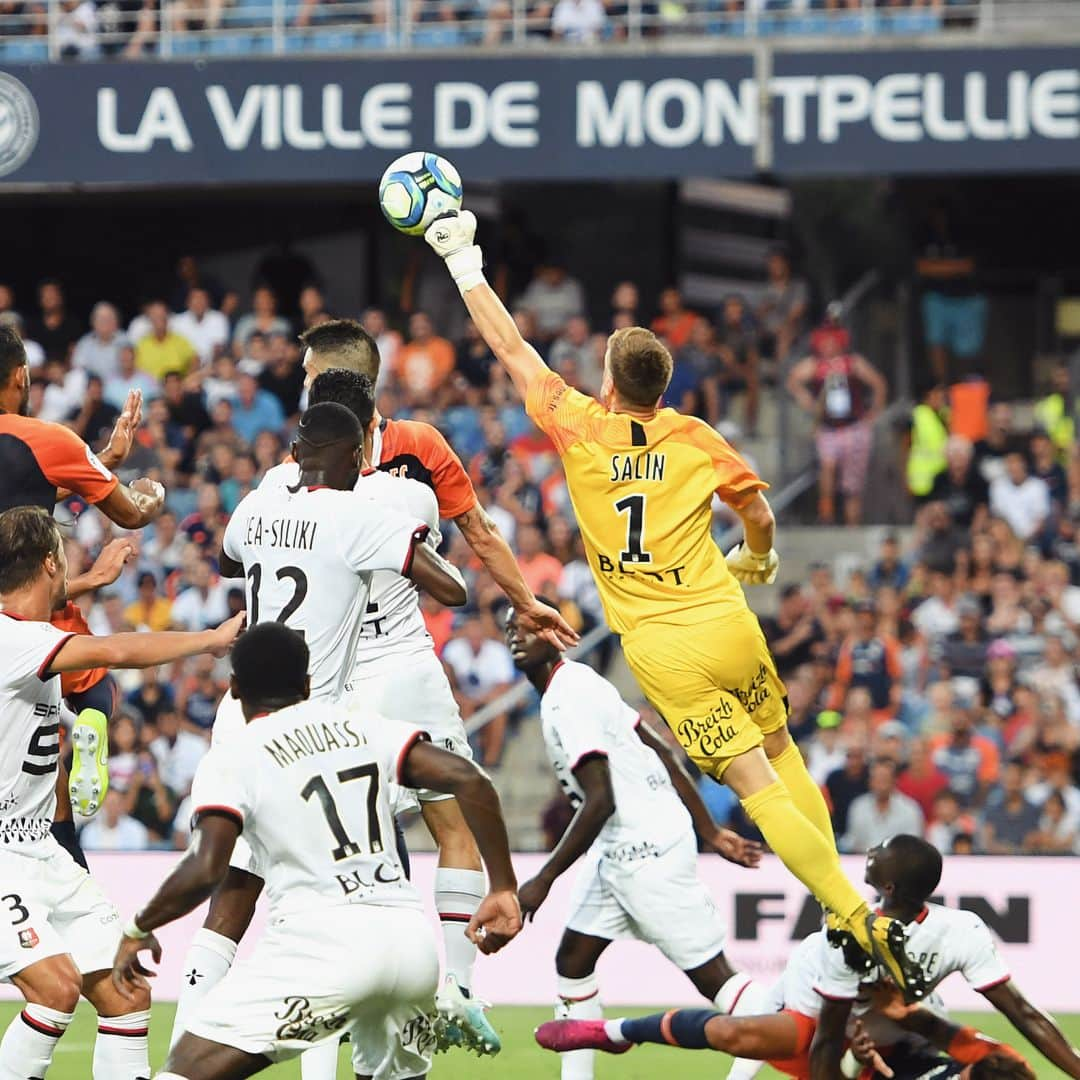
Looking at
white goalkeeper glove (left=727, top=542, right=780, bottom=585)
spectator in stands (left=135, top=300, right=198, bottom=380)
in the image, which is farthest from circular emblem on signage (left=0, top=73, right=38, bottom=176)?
white goalkeeper glove (left=727, top=542, right=780, bottom=585)

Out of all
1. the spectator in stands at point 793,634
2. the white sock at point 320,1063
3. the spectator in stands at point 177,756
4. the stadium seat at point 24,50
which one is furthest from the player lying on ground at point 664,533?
the stadium seat at point 24,50

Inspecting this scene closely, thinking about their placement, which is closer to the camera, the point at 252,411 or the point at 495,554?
the point at 495,554

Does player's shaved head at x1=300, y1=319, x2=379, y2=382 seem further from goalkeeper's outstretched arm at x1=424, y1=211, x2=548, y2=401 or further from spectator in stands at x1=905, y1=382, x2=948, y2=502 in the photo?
spectator in stands at x1=905, y1=382, x2=948, y2=502

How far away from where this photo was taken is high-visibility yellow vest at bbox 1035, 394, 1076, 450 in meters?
17.7

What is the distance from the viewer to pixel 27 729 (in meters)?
7.20

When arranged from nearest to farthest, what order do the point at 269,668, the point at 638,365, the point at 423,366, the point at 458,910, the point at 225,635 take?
the point at 269,668 → the point at 225,635 → the point at 458,910 → the point at 638,365 → the point at 423,366

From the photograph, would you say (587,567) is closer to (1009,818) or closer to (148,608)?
(148,608)

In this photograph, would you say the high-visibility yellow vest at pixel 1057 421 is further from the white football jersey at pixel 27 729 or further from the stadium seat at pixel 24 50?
the white football jersey at pixel 27 729

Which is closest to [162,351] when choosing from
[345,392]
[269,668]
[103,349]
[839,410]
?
[103,349]

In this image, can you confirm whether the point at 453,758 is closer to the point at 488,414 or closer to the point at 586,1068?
the point at 586,1068

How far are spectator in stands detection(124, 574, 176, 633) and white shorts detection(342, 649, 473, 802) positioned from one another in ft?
28.0

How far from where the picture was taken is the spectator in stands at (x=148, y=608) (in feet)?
53.4

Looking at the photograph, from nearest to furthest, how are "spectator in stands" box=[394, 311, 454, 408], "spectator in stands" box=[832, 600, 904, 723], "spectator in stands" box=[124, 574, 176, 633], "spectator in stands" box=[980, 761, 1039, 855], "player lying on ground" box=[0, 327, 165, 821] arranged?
1. "player lying on ground" box=[0, 327, 165, 821]
2. "spectator in stands" box=[980, 761, 1039, 855]
3. "spectator in stands" box=[832, 600, 904, 723]
4. "spectator in stands" box=[124, 574, 176, 633]
5. "spectator in stands" box=[394, 311, 454, 408]

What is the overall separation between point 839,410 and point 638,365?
31.9ft
